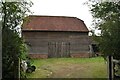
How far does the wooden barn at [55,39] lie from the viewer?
14203mm

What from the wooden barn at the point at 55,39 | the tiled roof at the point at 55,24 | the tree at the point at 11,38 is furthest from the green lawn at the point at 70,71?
the tiled roof at the point at 55,24

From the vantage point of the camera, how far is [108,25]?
4.88 m

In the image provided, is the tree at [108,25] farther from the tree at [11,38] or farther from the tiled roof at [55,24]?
the tiled roof at [55,24]

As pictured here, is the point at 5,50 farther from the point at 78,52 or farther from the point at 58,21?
the point at 58,21

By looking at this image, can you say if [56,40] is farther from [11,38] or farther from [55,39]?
[11,38]

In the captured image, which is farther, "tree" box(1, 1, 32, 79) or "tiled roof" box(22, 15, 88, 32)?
"tiled roof" box(22, 15, 88, 32)

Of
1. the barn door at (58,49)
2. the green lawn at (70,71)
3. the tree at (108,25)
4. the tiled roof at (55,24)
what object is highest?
the tiled roof at (55,24)

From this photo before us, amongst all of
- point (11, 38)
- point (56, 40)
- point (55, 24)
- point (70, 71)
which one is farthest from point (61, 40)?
point (11, 38)

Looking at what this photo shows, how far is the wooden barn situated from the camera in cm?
1420

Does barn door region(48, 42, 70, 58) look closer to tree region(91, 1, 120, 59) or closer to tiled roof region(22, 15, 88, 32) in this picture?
tiled roof region(22, 15, 88, 32)

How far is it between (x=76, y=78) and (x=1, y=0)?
2.70 meters

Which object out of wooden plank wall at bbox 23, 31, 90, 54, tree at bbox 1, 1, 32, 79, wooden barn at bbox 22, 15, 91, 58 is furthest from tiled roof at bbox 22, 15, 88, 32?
tree at bbox 1, 1, 32, 79

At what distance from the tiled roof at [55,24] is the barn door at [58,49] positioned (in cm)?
102

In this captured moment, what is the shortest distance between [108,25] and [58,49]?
9593 mm
